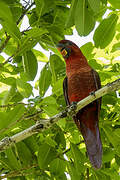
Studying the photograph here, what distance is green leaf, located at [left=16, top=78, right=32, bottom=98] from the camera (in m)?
2.02

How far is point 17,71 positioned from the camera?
262 cm

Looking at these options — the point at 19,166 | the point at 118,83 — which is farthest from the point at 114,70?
the point at 19,166

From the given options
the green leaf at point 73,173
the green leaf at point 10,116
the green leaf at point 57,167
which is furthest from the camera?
the green leaf at point 57,167

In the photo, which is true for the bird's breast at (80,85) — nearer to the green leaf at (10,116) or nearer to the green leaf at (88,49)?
the green leaf at (88,49)

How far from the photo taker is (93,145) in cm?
243

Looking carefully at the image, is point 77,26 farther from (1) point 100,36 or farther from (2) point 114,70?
(2) point 114,70

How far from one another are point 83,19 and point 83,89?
0.92 meters

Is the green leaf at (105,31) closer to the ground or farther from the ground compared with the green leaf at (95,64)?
farther from the ground

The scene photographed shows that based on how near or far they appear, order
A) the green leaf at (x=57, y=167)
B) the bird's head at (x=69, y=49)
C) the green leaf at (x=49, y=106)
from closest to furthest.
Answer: the green leaf at (x=49, y=106) → the green leaf at (x=57, y=167) → the bird's head at (x=69, y=49)

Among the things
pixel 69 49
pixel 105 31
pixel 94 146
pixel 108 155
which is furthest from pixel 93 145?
pixel 69 49

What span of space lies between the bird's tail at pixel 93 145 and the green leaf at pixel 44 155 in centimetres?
33

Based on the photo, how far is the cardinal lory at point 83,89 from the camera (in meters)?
2.57

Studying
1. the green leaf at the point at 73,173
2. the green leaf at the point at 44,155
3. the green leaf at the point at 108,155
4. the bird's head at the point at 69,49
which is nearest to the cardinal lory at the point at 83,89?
the bird's head at the point at 69,49

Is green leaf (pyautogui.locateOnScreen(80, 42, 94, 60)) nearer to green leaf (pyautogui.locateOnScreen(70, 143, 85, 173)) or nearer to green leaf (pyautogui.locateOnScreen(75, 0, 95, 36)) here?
green leaf (pyautogui.locateOnScreen(75, 0, 95, 36))
